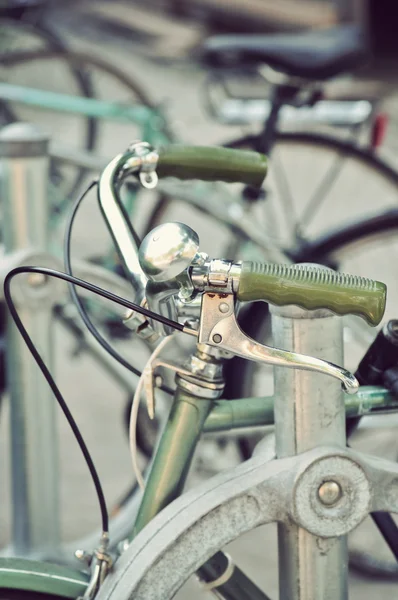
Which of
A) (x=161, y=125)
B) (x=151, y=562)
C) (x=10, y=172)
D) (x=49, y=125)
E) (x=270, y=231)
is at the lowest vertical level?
(x=151, y=562)

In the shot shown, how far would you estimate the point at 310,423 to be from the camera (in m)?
1.00

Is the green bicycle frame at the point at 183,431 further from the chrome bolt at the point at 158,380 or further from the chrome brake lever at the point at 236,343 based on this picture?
the chrome brake lever at the point at 236,343

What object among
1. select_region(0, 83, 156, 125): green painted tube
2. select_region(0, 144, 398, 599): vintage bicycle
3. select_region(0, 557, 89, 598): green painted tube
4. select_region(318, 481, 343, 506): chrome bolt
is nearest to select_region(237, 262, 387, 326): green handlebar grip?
select_region(0, 144, 398, 599): vintage bicycle

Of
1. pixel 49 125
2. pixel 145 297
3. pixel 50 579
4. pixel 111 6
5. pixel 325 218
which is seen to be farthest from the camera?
pixel 111 6

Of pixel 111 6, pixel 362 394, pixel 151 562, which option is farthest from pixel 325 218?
pixel 111 6

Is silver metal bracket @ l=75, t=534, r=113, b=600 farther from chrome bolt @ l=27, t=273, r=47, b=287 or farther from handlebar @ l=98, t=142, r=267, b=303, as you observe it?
chrome bolt @ l=27, t=273, r=47, b=287

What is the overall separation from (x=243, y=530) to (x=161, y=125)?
1.96 meters

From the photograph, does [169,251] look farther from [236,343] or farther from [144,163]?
[144,163]

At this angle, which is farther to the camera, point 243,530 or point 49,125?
point 49,125

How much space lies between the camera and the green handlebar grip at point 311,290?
896mm

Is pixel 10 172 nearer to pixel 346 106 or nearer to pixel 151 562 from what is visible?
pixel 151 562

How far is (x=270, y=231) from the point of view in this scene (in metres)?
2.91

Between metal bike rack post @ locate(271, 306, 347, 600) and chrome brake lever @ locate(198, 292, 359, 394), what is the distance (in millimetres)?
72

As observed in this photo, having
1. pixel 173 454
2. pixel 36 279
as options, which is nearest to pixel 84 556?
pixel 173 454
